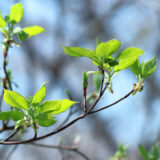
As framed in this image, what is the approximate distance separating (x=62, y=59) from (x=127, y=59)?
364 cm

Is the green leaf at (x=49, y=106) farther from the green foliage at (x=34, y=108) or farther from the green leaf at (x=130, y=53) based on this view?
the green leaf at (x=130, y=53)

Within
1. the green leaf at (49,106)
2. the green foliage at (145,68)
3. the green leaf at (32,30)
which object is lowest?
the green leaf at (49,106)

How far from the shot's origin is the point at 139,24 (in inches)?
164

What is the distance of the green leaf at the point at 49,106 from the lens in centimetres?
38

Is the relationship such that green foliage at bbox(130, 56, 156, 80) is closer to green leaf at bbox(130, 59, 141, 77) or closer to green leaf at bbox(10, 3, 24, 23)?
green leaf at bbox(130, 59, 141, 77)

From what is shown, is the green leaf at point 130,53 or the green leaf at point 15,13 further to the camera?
the green leaf at point 15,13

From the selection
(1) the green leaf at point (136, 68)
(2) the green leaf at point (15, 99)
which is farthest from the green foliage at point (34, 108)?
(1) the green leaf at point (136, 68)

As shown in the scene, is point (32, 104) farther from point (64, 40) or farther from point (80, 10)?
point (80, 10)

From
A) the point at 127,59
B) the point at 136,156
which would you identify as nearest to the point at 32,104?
the point at 127,59

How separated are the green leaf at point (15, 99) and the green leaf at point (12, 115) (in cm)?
1

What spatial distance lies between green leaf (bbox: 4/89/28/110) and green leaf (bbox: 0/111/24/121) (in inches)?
0.4

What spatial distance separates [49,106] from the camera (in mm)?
385

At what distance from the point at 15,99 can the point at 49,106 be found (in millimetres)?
47

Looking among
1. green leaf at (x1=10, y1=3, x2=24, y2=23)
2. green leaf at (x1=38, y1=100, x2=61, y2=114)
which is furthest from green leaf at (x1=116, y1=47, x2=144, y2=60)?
green leaf at (x1=10, y1=3, x2=24, y2=23)
